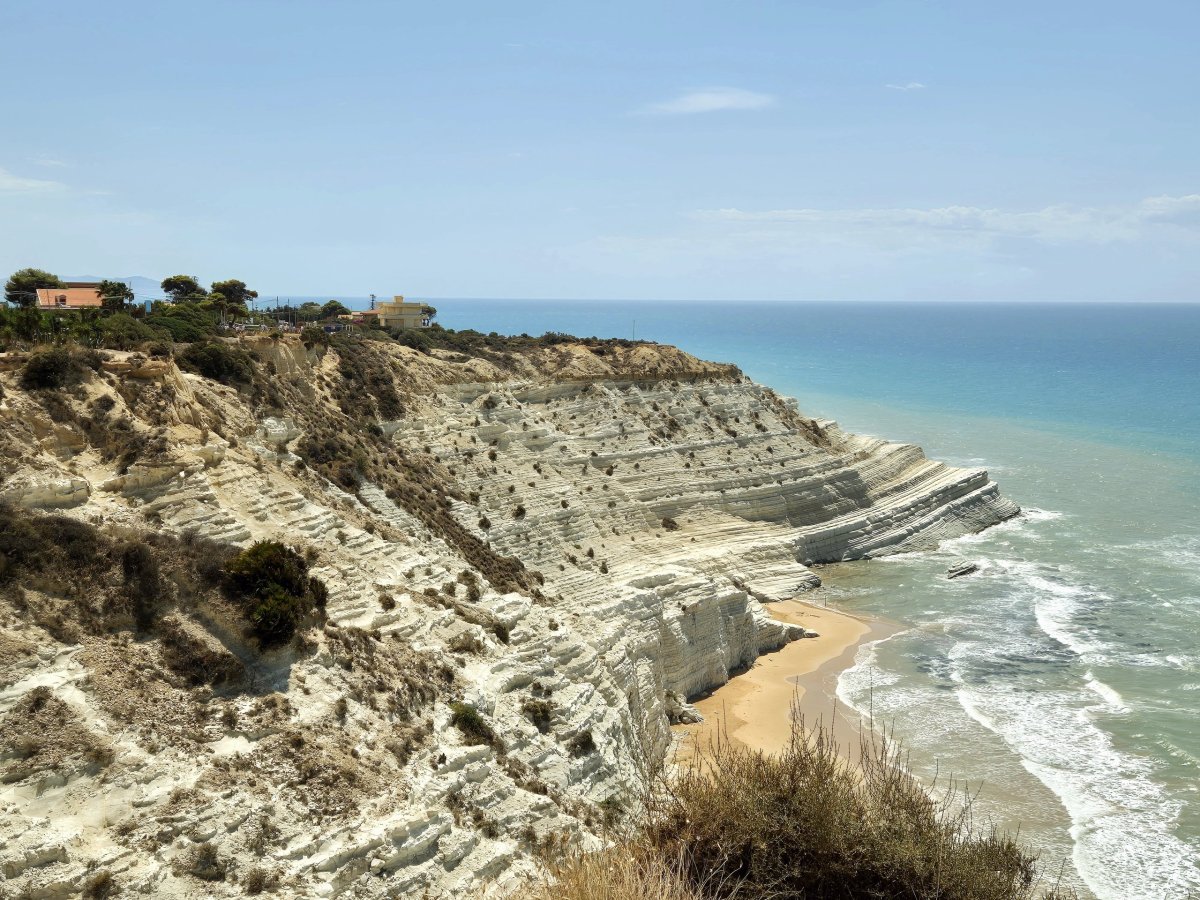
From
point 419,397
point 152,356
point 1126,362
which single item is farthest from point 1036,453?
point 1126,362

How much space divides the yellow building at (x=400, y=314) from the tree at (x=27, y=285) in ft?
59.1

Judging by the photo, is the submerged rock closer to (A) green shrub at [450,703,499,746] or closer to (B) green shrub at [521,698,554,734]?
(B) green shrub at [521,698,554,734]

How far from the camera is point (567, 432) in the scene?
149 ft

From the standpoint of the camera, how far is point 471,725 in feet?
61.2

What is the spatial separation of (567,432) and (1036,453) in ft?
166

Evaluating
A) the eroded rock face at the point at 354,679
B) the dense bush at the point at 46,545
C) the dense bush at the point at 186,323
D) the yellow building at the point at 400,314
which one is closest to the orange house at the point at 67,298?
the dense bush at the point at 186,323

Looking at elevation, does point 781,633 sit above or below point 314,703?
below

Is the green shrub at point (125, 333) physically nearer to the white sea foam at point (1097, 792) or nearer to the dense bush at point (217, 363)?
the dense bush at point (217, 363)

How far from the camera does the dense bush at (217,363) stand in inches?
1198

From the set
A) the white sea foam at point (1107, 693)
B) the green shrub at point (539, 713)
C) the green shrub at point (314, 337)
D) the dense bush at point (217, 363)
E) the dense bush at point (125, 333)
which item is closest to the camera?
the green shrub at point (539, 713)

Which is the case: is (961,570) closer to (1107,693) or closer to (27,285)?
(1107,693)

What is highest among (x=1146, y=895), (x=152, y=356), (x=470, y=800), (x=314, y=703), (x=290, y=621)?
(x=152, y=356)

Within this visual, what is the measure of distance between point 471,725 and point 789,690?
17608 mm

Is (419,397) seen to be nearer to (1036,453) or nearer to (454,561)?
(454,561)
